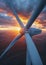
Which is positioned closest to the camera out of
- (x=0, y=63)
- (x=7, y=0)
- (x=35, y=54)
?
(x=35, y=54)

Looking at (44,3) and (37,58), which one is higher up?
(44,3)

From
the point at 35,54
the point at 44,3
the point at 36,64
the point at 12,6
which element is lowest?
the point at 36,64

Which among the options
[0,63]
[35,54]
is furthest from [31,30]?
[0,63]

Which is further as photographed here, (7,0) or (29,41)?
(7,0)

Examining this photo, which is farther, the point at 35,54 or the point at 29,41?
the point at 29,41

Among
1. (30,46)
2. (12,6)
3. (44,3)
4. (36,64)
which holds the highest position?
(12,6)

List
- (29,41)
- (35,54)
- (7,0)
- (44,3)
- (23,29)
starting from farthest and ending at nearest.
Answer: (23,29) < (7,0) < (29,41) < (35,54) < (44,3)

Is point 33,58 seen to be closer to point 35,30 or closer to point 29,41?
point 29,41

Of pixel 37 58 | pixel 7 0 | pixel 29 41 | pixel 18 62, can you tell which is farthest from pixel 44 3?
pixel 18 62

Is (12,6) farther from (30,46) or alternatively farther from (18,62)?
(18,62)
